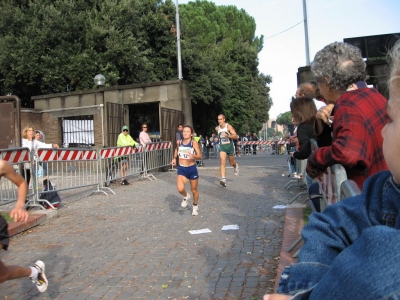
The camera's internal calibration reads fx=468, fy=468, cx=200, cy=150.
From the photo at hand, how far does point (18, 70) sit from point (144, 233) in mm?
22905

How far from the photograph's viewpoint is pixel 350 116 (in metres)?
2.71

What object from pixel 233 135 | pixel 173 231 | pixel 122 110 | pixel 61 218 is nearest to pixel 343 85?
pixel 173 231

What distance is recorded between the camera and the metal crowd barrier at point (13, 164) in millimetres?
8800

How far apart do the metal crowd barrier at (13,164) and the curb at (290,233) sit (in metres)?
5.14

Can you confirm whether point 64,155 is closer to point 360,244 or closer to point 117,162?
point 117,162

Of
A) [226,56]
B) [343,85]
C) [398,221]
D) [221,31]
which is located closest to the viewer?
[398,221]

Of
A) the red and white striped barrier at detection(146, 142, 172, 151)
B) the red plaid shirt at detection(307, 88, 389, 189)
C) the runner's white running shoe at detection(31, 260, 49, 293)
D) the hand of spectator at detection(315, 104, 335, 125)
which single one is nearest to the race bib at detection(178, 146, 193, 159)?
the runner's white running shoe at detection(31, 260, 49, 293)

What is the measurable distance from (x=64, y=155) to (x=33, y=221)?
3.07 metres

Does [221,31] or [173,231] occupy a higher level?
[221,31]

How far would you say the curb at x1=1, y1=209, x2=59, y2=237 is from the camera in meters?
7.45

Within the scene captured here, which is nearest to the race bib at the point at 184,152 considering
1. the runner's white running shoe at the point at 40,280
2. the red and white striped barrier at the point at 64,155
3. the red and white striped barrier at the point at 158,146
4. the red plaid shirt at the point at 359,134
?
the red and white striped barrier at the point at 64,155

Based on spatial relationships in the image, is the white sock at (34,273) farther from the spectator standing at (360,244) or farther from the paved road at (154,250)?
the spectator standing at (360,244)

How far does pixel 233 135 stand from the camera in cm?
1339

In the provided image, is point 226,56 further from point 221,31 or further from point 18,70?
point 18,70
